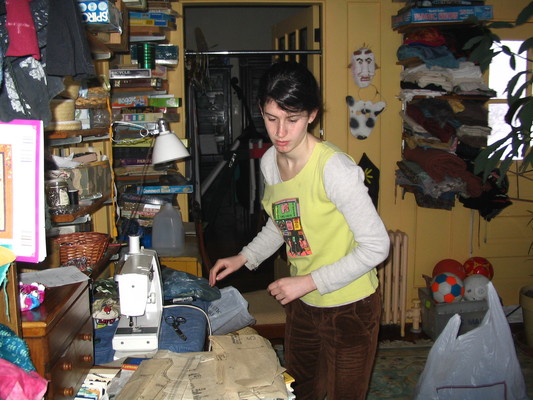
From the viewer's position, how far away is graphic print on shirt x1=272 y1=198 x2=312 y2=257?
1.66m

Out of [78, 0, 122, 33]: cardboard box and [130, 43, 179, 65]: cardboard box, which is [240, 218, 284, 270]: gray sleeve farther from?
[130, 43, 179, 65]: cardboard box

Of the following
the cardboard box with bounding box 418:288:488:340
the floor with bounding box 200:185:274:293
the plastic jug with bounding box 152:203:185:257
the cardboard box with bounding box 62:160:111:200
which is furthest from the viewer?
the floor with bounding box 200:185:274:293

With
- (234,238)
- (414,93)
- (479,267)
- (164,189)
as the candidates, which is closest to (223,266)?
(164,189)

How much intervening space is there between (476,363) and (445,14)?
2.03 meters

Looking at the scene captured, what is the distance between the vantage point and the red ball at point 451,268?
3.70 metres

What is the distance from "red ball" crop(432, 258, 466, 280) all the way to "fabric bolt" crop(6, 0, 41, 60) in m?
3.16

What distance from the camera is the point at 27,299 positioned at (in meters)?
1.31

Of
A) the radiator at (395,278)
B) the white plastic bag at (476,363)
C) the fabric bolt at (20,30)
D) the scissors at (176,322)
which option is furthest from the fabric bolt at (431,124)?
the fabric bolt at (20,30)

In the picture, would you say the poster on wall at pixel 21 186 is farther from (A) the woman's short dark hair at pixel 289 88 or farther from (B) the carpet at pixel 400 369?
(B) the carpet at pixel 400 369

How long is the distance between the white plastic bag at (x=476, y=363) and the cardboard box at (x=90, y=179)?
1.62m

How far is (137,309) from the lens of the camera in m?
1.70

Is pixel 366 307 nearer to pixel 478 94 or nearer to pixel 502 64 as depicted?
pixel 478 94

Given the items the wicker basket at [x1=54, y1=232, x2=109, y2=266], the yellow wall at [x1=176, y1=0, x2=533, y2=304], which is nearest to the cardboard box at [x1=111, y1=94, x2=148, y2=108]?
the yellow wall at [x1=176, y1=0, x2=533, y2=304]

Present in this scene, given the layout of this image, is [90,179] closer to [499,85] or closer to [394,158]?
[394,158]
